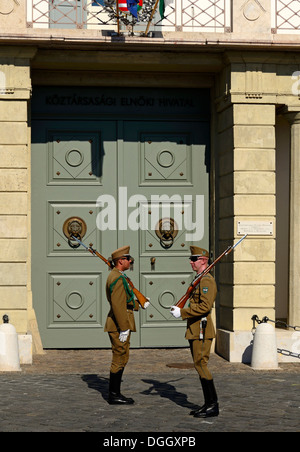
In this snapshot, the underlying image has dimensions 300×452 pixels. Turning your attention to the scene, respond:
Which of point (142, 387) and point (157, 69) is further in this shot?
point (157, 69)

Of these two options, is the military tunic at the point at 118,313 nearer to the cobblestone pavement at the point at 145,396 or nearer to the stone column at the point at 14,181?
the cobblestone pavement at the point at 145,396

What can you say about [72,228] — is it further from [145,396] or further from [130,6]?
[145,396]

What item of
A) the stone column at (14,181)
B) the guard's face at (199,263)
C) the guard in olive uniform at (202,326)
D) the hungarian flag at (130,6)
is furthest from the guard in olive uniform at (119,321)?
the hungarian flag at (130,6)

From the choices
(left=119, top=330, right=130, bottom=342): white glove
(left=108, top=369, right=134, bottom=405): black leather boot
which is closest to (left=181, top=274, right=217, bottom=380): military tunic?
(left=119, top=330, right=130, bottom=342): white glove

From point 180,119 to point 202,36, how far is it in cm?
190

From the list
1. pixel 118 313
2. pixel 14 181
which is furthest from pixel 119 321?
pixel 14 181

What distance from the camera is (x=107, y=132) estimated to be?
1457 cm

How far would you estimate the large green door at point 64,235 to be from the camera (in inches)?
567

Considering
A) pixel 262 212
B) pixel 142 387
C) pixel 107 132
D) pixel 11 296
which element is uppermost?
pixel 107 132

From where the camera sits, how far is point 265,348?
12461 millimetres

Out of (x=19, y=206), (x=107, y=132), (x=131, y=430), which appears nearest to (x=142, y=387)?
(x=131, y=430)

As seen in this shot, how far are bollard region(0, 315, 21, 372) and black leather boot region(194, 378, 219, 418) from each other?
3.92m

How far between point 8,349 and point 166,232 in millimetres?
3794
